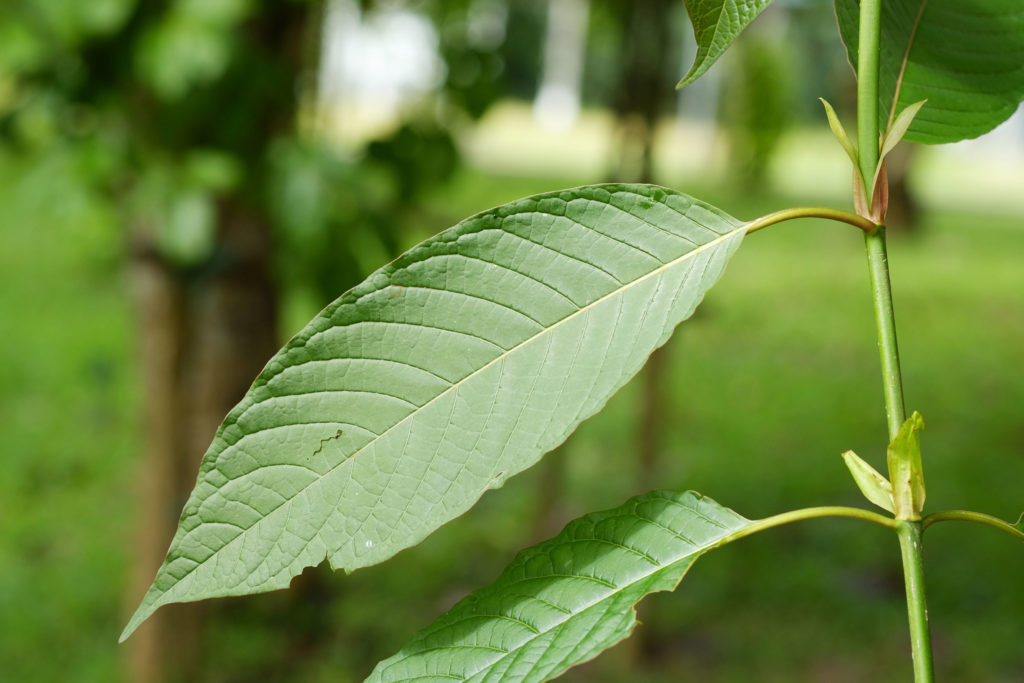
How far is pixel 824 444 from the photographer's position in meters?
4.58

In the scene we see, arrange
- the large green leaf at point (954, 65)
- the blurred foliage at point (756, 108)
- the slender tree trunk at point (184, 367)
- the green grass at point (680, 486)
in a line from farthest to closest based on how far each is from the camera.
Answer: the blurred foliage at point (756, 108) < the green grass at point (680, 486) < the slender tree trunk at point (184, 367) < the large green leaf at point (954, 65)

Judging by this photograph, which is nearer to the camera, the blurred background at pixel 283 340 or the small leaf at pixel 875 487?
the small leaf at pixel 875 487

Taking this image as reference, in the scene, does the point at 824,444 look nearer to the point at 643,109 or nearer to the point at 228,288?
the point at 643,109

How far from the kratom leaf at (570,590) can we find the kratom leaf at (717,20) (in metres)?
0.21

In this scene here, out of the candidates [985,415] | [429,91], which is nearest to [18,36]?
[429,91]

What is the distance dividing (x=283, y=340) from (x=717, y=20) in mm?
3566

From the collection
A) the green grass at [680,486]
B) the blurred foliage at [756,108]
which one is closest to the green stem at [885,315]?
the green grass at [680,486]

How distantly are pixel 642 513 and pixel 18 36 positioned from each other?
69.8 inches

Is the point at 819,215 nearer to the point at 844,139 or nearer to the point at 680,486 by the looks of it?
the point at 844,139

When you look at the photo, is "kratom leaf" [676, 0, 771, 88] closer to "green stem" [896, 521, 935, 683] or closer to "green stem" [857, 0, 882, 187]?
"green stem" [857, 0, 882, 187]

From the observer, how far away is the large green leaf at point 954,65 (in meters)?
0.55

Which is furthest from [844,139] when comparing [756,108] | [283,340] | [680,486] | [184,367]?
[756,108]

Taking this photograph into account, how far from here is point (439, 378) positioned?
17.1 inches

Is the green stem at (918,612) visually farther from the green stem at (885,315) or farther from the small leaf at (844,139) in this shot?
the small leaf at (844,139)
